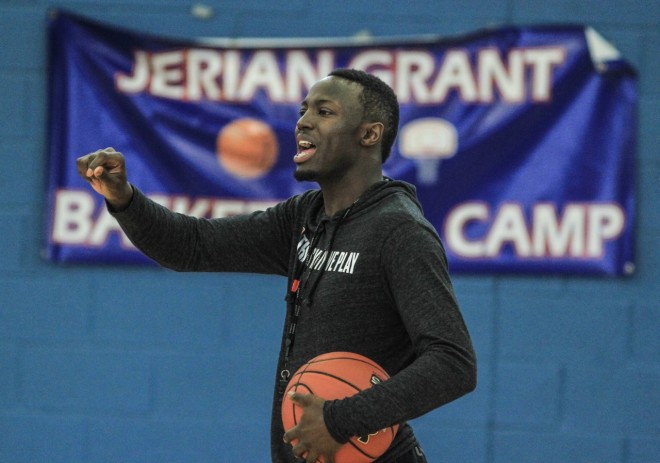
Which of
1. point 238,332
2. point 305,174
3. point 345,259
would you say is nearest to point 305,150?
point 305,174

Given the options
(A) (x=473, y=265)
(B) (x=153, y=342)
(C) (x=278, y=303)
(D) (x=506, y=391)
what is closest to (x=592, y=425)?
(D) (x=506, y=391)

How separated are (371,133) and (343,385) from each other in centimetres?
67

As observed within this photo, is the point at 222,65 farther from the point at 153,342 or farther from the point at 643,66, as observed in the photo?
the point at 643,66

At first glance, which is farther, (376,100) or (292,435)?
(376,100)

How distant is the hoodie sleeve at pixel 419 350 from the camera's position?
1.86m

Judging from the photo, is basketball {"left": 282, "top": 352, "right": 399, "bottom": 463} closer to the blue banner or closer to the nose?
the nose

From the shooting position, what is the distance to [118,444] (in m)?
3.99

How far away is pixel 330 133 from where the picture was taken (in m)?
2.27

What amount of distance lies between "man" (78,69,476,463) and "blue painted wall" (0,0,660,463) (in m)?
1.52

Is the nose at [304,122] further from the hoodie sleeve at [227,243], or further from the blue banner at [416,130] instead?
the blue banner at [416,130]

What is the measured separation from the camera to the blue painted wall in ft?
12.8

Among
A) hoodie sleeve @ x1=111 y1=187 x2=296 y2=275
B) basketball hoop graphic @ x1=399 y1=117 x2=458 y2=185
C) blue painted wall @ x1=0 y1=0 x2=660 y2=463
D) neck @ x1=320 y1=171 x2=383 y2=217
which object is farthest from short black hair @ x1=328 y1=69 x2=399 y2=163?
blue painted wall @ x1=0 y1=0 x2=660 y2=463

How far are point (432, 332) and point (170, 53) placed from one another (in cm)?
244

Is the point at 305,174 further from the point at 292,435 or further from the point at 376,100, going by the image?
the point at 292,435
